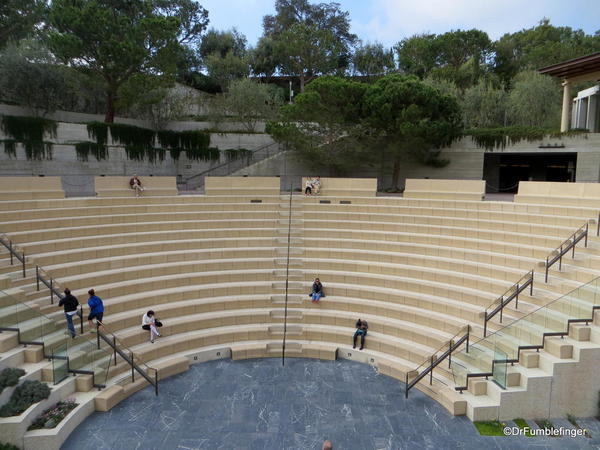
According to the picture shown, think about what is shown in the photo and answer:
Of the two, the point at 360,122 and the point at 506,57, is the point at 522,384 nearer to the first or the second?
the point at 360,122

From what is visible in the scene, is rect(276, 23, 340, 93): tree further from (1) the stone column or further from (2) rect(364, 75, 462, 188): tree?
(1) the stone column

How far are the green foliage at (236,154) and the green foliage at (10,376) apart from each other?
72.4 ft

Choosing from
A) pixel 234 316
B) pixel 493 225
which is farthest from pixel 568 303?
pixel 234 316

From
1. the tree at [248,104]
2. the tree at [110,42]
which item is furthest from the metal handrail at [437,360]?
the tree at [248,104]

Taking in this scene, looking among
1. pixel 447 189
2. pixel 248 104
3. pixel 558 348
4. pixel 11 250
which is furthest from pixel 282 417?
pixel 248 104

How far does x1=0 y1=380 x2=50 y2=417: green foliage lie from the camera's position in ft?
25.1

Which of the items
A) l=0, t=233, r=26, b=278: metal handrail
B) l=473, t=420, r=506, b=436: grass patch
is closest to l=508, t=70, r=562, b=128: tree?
l=473, t=420, r=506, b=436: grass patch

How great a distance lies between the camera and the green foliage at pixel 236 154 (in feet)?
95.2

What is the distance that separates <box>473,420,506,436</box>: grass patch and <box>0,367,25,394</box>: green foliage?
895 centimetres

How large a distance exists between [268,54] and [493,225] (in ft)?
124

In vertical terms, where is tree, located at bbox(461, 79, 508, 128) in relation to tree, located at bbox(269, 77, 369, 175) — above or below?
above

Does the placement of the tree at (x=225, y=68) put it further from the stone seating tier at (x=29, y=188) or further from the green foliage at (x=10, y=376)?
the green foliage at (x=10, y=376)

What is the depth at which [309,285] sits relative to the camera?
45.4 feet

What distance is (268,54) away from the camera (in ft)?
150
